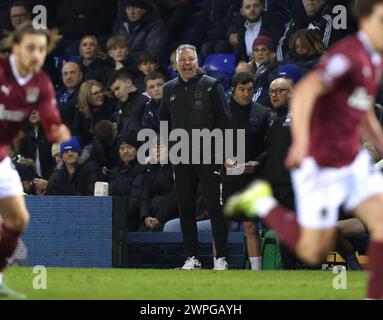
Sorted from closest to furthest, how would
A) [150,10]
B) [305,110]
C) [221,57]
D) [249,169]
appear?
[305,110]
[249,169]
[221,57]
[150,10]

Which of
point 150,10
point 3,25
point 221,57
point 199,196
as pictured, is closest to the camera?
point 199,196

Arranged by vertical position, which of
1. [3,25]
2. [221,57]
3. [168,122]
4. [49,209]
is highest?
[3,25]

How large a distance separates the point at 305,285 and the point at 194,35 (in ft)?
21.7

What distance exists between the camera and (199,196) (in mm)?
15336

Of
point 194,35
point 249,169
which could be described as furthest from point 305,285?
point 194,35

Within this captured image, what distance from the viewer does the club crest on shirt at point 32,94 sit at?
10.1 meters

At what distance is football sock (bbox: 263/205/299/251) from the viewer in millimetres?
8703

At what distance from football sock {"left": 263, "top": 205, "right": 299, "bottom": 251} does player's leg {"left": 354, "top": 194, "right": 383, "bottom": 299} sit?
477 mm

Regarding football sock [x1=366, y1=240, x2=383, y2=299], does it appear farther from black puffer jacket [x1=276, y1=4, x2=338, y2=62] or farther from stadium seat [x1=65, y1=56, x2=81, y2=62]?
stadium seat [x1=65, y1=56, x2=81, y2=62]

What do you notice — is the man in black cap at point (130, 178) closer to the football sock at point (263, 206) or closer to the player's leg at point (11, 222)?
the player's leg at point (11, 222)

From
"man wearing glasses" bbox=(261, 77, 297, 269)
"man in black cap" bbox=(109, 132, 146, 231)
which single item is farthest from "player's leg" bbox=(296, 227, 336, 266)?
"man in black cap" bbox=(109, 132, 146, 231)

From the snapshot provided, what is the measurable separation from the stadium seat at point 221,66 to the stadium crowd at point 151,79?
1 cm

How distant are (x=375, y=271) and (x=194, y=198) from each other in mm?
5772

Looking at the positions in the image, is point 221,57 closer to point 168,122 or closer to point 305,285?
point 168,122
